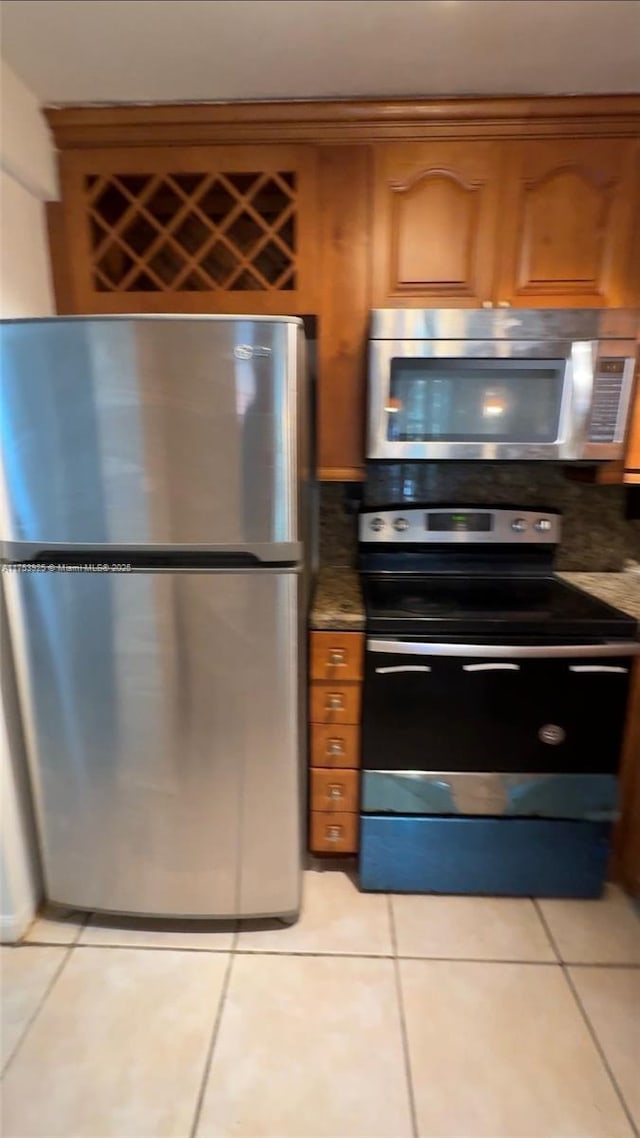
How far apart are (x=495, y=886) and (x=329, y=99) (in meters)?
2.25

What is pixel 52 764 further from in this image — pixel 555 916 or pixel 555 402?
pixel 555 402

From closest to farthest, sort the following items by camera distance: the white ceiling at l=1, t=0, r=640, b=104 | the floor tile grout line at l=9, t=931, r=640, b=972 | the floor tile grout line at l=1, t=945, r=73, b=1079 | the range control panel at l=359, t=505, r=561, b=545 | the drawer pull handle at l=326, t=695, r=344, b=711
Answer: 1. the white ceiling at l=1, t=0, r=640, b=104
2. the floor tile grout line at l=1, t=945, r=73, b=1079
3. the floor tile grout line at l=9, t=931, r=640, b=972
4. the drawer pull handle at l=326, t=695, r=344, b=711
5. the range control panel at l=359, t=505, r=561, b=545

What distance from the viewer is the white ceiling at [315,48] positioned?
119 centimetres

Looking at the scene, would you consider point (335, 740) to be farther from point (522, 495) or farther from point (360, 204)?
point (360, 204)

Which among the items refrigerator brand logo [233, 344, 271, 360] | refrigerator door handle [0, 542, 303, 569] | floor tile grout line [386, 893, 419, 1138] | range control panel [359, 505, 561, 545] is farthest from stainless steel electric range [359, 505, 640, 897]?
refrigerator brand logo [233, 344, 271, 360]

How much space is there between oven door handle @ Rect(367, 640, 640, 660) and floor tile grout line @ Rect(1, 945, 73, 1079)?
122cm

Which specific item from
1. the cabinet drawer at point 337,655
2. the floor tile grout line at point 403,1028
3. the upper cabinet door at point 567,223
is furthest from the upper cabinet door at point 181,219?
the floor tile grout line at point 403,1028

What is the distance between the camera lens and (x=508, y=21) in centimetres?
122

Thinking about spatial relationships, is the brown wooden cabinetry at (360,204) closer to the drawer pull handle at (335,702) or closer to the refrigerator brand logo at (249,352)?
the refrigerator brand logo at (249,352)

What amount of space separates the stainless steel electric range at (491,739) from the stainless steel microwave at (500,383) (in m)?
0.45

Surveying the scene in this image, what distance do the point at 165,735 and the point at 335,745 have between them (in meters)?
0.49

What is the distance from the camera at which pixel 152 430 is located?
1.28 m

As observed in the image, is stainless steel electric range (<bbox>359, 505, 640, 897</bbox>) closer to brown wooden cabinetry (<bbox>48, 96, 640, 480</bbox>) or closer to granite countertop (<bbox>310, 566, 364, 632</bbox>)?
granite countertop (<bbox>310, 566, 364, 632</bbox>)

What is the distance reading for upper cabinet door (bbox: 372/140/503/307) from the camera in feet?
5.14
